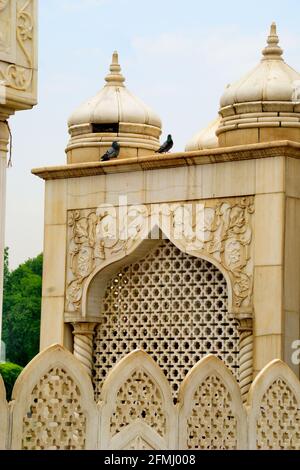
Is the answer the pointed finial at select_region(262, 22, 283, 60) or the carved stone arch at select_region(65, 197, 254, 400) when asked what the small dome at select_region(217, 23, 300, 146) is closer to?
the pointed finial at select_region(262, 22, 283, 60)

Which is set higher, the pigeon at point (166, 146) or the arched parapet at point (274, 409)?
the pigeon at point (166, 146)

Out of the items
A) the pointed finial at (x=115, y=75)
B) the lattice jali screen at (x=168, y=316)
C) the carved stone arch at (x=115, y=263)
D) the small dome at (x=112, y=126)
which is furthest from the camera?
the pointed finial at (x=115, y=75)

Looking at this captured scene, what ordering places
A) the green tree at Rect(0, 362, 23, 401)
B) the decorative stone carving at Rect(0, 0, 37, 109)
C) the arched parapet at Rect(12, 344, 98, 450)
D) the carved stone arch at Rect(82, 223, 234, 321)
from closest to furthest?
the arched parapet at Rect(12, 344, 98, 450), the decorative stone carving at Rect(0, 0, 37, 109), the carved stone arch at Rect(82, 223, 234, 321), the green tree at Rect(0, 362, 23, 401)

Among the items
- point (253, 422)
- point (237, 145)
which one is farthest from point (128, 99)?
point (253, 422)

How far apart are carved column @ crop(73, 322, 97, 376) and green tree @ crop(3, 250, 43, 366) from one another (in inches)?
1142

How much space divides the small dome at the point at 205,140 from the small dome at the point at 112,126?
A: 0.37 metres

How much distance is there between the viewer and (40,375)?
10.0 meters

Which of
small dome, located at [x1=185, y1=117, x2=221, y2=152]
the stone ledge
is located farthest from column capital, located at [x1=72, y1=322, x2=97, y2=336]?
small dome, located at [x1=185, y1=117, x2=221, y2=152]

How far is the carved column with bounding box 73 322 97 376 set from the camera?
52.7 feet

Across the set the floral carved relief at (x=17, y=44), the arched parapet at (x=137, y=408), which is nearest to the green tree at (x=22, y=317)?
the arched parapet at (x=137, y=408)

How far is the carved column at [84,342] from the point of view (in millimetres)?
16062

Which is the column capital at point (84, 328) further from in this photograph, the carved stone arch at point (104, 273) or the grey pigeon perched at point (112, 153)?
the grey pigeon perched at point (112, 153)

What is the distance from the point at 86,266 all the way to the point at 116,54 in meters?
2.46

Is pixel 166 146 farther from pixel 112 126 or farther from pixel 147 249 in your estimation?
pixel 147 249
